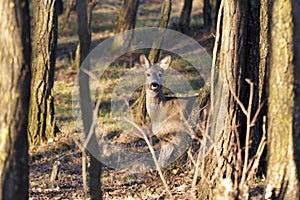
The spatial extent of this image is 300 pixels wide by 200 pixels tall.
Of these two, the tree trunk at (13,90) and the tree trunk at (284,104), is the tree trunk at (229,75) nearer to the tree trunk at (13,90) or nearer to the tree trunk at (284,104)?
the tree trunk at (284,104)

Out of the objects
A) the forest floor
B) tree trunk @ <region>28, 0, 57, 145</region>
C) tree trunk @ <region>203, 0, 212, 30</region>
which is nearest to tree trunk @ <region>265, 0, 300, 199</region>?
the forest floor

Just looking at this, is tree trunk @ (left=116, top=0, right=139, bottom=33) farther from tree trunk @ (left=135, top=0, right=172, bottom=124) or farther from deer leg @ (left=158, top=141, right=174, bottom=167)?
deer leg @ (left=158, top=141, right=174, bottom=167)

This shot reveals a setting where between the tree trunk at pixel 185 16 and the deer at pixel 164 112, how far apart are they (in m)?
12.2

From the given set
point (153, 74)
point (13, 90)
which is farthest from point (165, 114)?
point (13, 90)

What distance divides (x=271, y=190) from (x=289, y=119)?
693 mm

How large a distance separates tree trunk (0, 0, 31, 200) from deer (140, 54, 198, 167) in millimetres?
5447

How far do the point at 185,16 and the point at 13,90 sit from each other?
19.9 metres

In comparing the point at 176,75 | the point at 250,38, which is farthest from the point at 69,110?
the point at 250,38

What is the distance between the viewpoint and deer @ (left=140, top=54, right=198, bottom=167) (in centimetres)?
1157

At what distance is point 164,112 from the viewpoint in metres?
12.4

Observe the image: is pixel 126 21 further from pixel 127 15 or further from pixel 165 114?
pixel 165 114

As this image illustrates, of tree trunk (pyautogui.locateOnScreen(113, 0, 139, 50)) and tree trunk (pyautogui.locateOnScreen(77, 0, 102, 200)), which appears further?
tree trunk (pyautogui.locateOnScreen(113, 0, 139, 50))

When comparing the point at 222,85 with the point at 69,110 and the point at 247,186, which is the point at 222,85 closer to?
the point at 247,186

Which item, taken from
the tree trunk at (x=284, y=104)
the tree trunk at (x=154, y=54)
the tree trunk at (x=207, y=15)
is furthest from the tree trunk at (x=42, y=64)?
the tree trunk at (x=207, y=15)
